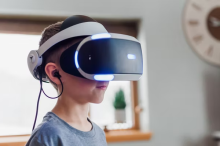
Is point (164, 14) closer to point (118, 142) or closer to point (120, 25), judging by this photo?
point (120, 25)

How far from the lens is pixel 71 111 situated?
2.65ft

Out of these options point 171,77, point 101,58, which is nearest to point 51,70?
point 101,58

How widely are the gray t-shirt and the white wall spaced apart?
0.99 meters

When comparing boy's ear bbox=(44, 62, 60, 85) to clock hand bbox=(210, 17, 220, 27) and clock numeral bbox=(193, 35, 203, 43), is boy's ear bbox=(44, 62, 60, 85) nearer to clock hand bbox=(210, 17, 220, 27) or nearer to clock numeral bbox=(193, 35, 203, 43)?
clock numeral bbox=(193, 35, 203, 43)

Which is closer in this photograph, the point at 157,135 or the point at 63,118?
the point at 63,118

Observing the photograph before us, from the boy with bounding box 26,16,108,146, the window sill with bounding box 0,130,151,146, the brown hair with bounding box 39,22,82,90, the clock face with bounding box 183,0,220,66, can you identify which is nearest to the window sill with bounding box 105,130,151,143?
the window sill with bounding box 0,130,151,146

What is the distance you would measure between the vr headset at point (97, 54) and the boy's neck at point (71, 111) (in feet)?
0.37

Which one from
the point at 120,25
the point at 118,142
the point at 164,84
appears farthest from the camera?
the point at 120,25

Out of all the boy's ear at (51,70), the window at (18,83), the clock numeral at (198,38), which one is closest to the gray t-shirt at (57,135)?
the boy's ear at (51,70)

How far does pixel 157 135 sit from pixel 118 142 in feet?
0.93

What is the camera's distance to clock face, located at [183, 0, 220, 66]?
6.32ft

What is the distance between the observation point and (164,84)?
6.07 feet

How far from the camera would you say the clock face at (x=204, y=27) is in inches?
75.9

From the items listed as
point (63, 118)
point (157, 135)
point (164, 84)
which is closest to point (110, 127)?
point (157, 135)
